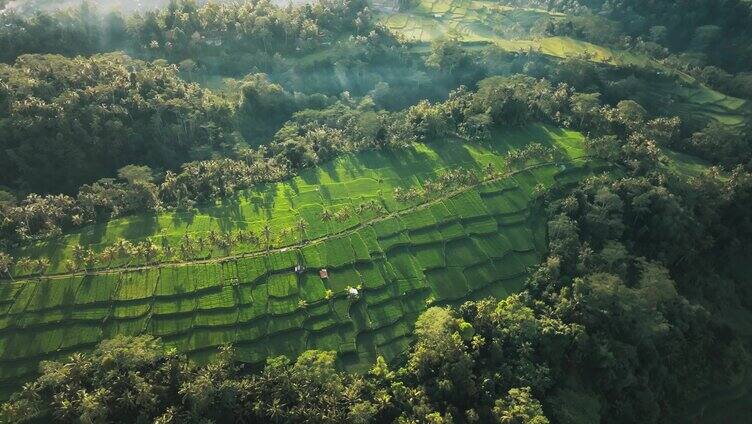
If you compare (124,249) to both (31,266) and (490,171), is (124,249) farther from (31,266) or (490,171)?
(490,171)

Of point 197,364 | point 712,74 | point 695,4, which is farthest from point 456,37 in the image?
point 197,364

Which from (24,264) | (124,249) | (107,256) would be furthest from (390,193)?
(24,264)

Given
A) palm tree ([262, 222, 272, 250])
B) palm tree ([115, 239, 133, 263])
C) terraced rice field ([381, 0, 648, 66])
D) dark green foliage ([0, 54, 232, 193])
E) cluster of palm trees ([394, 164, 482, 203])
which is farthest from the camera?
terraced rice field ([381, 0, 648, 66])

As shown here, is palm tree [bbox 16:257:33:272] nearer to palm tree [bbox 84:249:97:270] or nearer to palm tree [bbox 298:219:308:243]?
palm tree [bbox 84:249:97:270]

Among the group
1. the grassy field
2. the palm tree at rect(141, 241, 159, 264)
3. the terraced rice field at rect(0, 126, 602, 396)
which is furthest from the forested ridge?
the terraced rice field at rect(0, 126, 602, 396)

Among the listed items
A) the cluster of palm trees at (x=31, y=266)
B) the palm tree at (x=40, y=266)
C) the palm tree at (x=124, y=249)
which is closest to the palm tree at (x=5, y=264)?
the cluster of palm trees at (x=31, y=266)

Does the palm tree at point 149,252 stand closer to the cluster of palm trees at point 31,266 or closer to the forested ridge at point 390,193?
the forested ridge at point 390,193
